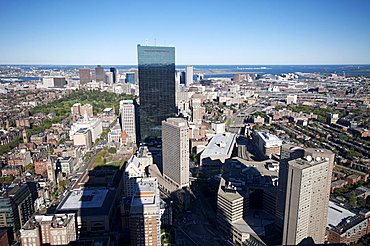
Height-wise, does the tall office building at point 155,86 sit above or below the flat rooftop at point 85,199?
above

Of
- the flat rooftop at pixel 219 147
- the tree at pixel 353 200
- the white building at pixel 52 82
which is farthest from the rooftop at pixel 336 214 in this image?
the white building at pixel 52 82

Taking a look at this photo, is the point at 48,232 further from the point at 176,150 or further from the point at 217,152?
the point at 217,152

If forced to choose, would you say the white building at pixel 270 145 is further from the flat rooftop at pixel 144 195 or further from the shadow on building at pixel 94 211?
the shadow on building at pixel 94 211

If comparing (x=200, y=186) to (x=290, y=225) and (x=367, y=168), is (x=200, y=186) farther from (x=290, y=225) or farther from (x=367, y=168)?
(x=367, y=168)

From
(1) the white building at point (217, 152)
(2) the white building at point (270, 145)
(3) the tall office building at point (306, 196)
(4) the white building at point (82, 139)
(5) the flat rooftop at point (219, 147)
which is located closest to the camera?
(3) the tall office building at point (306, 196)

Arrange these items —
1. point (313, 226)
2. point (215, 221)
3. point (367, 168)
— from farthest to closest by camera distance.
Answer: point (367, 168)
point (215, 221)
point (313, 226)

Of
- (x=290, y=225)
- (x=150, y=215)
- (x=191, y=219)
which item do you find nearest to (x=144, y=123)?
(x=191, y=219)
